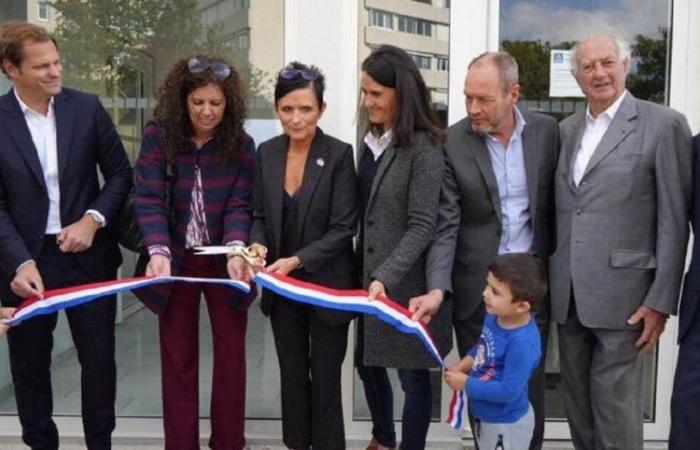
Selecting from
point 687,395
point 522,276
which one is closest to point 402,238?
point 522,276

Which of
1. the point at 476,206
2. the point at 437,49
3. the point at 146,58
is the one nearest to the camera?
the point at 476,206

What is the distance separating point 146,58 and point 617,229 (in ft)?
8.59

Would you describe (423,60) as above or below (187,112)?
above

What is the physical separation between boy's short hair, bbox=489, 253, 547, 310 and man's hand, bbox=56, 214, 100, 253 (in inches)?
64.8

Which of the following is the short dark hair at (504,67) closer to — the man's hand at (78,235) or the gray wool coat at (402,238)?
the gray wool coat at (402,238)

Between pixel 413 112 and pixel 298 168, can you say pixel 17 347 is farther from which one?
pixel 413 112

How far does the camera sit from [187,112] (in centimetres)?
339

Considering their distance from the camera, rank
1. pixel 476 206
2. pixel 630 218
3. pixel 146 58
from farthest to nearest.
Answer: pixel 146 58 < pixel 476 206 < pixel 630 218

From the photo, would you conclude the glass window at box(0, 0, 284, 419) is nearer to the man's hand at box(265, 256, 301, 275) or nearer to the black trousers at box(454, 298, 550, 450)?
the man's hand at box(265, 256, 301, 275)

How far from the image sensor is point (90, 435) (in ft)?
11.8

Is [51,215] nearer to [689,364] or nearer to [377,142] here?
[377,142]

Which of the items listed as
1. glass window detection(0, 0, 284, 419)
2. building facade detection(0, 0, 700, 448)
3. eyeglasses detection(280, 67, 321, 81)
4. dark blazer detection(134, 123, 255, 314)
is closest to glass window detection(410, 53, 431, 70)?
building facade detection(0, 0, 700, 448)

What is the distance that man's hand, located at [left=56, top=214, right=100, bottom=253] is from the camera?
3.36m

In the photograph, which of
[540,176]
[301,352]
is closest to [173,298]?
[301,352]
